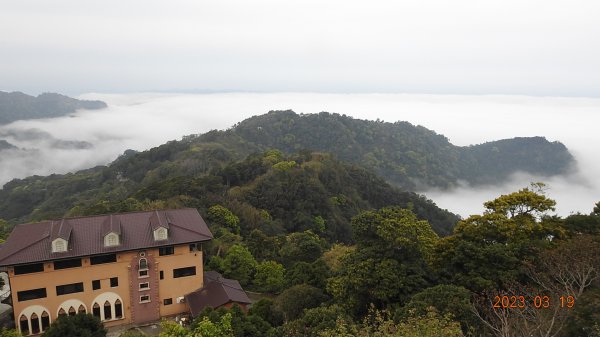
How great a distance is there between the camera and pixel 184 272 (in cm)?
2842

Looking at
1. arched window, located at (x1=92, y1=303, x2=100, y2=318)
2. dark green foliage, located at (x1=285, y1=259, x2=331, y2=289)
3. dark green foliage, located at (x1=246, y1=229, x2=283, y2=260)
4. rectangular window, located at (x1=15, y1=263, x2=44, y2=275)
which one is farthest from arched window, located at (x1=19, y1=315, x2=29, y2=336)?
dark green foliage, located at (x1=246, y1=229, x2=283, y2=260)

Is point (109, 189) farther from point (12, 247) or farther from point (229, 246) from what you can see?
point (12, 247)

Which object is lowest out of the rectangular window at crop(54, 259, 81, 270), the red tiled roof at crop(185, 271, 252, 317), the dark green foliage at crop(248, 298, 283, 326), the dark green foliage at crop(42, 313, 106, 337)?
the red tiled roof at crop(185, 271, 252, 317)

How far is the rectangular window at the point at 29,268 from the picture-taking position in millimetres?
24500

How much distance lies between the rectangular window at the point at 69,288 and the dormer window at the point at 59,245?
2.19 m

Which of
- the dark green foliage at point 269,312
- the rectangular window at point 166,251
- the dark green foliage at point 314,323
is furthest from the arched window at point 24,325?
the dark green foliage at point 314,323

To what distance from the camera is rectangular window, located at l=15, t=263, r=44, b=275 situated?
24.5 m

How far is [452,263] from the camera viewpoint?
23.4 metres

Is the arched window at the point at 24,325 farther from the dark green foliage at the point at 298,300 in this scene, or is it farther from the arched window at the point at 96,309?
the dark green foliage at the point at 298,300

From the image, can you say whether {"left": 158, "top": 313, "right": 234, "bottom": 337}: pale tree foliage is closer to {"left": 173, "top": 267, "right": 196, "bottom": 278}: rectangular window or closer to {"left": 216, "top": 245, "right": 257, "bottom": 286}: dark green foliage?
{"left": 173, "top": 267, "right": 196, "bottom": 278}: rectangular window

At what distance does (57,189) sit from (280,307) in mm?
97314

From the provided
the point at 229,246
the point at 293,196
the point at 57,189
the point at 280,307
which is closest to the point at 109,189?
the point at 57,189

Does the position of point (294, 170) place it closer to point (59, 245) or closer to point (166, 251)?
point (166, 251)

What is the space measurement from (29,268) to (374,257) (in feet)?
62.2
